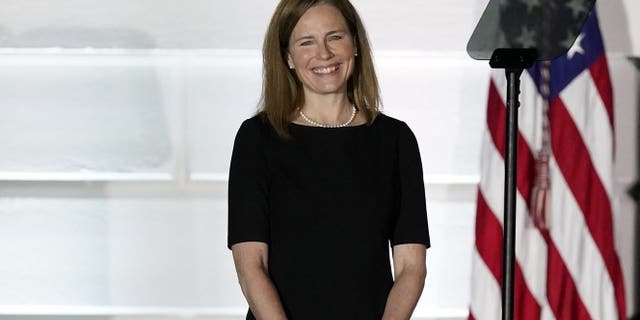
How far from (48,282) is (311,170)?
1665 millimetres

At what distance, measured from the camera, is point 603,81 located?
3121 millimetres

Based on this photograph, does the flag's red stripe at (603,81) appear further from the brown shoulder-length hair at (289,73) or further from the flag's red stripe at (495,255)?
the brown shoulder-length hair at (289,73)

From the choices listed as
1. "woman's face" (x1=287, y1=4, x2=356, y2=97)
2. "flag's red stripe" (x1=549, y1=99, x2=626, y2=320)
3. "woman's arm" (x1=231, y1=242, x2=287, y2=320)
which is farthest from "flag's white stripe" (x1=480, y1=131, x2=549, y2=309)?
"woman's arm" (x1=231, y1=242, x2=287, y2=320)

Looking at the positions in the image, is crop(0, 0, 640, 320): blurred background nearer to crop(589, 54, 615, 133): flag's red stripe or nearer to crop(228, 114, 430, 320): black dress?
crop(589, 54, 615, 133): flag's red stripe

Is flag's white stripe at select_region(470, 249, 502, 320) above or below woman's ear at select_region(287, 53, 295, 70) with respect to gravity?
below

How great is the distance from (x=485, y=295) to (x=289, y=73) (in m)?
1.31

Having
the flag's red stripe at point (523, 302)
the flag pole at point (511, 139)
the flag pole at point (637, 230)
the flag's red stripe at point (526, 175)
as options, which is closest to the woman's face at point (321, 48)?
the flag pole at point (511, 139)

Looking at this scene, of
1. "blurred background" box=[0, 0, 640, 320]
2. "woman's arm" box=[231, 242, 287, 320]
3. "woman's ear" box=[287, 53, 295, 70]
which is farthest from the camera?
"blurred background" box=[0, 0, 640, 320]

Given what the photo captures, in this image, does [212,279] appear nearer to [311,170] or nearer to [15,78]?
[15,78]

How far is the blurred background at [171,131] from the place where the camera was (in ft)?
10.9

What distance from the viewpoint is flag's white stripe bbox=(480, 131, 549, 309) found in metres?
3.13

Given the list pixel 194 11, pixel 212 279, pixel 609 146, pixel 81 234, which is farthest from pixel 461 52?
pixel 81 234

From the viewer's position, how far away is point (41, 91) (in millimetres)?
3359

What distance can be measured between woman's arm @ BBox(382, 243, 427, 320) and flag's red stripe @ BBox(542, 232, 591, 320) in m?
1.20
